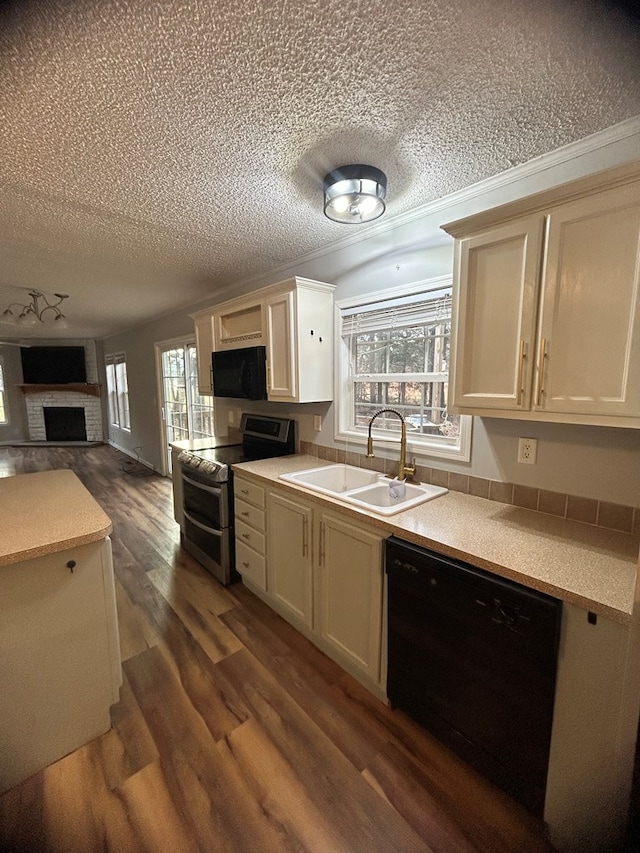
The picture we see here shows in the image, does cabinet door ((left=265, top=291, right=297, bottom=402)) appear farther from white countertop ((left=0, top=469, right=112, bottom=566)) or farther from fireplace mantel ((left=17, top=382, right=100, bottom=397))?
fireplace mantel ((left=17, top=382, right=100, bottom=397))

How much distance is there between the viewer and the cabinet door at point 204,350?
326 cm

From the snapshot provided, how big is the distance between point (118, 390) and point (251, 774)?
7.47 m

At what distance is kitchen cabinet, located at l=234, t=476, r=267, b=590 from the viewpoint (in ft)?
7.50

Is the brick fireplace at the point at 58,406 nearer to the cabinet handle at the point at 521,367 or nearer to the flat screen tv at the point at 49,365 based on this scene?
the flat screen tv at the point at 49,365

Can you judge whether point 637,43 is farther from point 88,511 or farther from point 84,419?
point 84,419

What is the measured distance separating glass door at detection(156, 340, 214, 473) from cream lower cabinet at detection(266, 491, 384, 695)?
2550 millimetres

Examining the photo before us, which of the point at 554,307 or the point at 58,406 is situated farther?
the point at 58,406

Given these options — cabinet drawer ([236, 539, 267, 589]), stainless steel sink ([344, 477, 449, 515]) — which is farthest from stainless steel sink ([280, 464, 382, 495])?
cabinet drawer ([236, 539, 267, 589])

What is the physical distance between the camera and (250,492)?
2350mm

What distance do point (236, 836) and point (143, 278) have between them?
376 cm

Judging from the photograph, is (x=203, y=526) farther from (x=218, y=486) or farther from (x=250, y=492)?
(x=250, y=492)

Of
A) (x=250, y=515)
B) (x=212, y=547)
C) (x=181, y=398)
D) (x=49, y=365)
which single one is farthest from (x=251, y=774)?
(x=49, y=365)

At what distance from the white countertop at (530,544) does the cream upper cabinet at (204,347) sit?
201 centimetres

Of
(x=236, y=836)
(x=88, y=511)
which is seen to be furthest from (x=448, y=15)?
(x=236, y=836)
